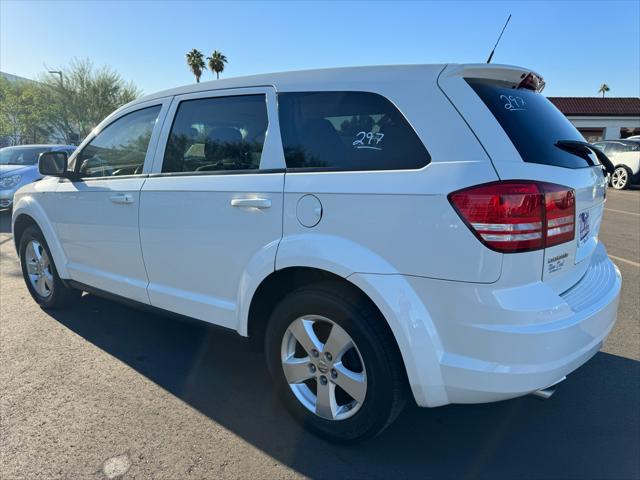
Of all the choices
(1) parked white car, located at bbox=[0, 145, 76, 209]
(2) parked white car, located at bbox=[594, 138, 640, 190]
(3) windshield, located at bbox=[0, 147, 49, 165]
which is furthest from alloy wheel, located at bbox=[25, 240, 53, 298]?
(2) parked white car, located at bbox=[594, 138, 640, 190]

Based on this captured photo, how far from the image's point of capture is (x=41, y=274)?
14.4 feet

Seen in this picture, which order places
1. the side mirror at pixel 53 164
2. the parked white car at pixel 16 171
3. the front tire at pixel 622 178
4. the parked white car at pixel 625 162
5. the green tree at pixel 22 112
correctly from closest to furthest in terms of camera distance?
the side mirror at pixel 53 164
the parked white car at pixel 16 171
the parked white car at pixel 625 162
the front tire at pixel 622 178
the green tree at pixel 22 112

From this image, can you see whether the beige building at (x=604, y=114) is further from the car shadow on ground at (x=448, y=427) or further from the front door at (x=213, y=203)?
the front door at (x=213, y=203)

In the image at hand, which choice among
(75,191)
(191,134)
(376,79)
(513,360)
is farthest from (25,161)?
(513,360)

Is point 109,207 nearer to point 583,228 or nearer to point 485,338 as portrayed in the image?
point 485,338

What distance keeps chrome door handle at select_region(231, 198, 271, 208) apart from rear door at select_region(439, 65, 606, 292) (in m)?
1.03

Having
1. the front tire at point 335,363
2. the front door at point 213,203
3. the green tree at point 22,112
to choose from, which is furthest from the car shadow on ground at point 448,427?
the green tree at point 22,112

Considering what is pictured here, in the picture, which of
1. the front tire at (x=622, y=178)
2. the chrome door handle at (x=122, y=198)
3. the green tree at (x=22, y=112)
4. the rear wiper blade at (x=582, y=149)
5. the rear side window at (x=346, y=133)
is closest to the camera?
the rear side window at (x=346, y=133)

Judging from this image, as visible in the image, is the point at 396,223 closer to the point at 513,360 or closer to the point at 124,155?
the point at 513,360

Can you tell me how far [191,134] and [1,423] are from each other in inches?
79.7

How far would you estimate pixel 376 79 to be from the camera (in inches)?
89.2

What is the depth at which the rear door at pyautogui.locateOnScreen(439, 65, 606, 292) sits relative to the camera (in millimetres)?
1988

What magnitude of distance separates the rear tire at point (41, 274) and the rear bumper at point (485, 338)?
3410mm

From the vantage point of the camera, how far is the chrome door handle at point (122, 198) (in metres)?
3.18
